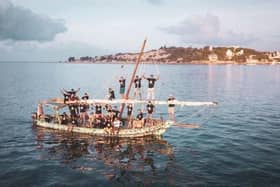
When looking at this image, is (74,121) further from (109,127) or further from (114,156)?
(114,156)

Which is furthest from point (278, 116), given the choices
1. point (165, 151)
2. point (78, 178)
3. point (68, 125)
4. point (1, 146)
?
point (1, 146)

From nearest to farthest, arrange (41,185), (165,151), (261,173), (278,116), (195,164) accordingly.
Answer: (41,185)
(261,173)
(195,164)
(165,151)
(278,116)

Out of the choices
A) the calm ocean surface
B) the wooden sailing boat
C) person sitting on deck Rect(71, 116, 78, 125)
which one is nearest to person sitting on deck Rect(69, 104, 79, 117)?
person sitting on deck Rect(71, 116, 78, 125)

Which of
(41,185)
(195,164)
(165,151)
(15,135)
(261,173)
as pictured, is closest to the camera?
(41,185)

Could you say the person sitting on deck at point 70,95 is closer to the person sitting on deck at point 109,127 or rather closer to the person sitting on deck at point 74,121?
the person sitting on deck at point 74,121

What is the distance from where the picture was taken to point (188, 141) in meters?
38.9

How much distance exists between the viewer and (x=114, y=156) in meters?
33.1

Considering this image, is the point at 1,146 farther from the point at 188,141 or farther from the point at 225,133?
the point at 225,133

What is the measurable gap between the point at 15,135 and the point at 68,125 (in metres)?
7.27

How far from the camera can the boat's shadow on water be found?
27.8 m

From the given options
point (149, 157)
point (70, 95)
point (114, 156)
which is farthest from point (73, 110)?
point (149, 157)

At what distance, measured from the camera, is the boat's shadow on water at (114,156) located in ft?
91.1

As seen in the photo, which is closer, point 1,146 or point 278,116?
point 1,146

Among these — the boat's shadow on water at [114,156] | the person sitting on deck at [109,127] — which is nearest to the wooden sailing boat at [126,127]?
the person sitting on deck at [109,127]
